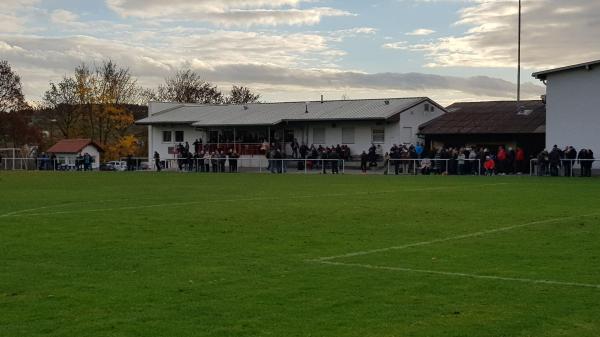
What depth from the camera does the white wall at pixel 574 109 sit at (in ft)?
158

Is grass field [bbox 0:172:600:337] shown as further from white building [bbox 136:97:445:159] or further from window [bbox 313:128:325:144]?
window [bbox 313:128:325:144]

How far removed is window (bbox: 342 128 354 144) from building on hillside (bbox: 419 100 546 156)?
5387 millimetres

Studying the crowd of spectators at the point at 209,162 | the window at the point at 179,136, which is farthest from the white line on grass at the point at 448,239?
the window at the point at 179,136

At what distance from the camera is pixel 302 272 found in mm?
11078

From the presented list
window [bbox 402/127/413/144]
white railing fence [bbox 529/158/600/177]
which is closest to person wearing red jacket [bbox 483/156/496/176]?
white railing fence [bbox 529/158/600/177]

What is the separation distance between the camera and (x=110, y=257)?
41.1 ft

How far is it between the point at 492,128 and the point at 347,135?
12.1m

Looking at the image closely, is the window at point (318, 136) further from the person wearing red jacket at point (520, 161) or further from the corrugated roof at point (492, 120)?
the person wearing red jacket at point (520, 161)

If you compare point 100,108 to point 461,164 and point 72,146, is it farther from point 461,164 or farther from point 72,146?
point 461,164

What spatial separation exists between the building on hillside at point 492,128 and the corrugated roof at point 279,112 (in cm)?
304

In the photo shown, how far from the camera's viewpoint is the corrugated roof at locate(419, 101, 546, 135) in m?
58.4

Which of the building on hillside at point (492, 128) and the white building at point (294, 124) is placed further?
the white building at point (294, 124)

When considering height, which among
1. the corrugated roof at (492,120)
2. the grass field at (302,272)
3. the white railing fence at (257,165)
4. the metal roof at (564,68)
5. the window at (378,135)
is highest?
the metal roof at (564,68)

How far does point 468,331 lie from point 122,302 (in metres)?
3.71
